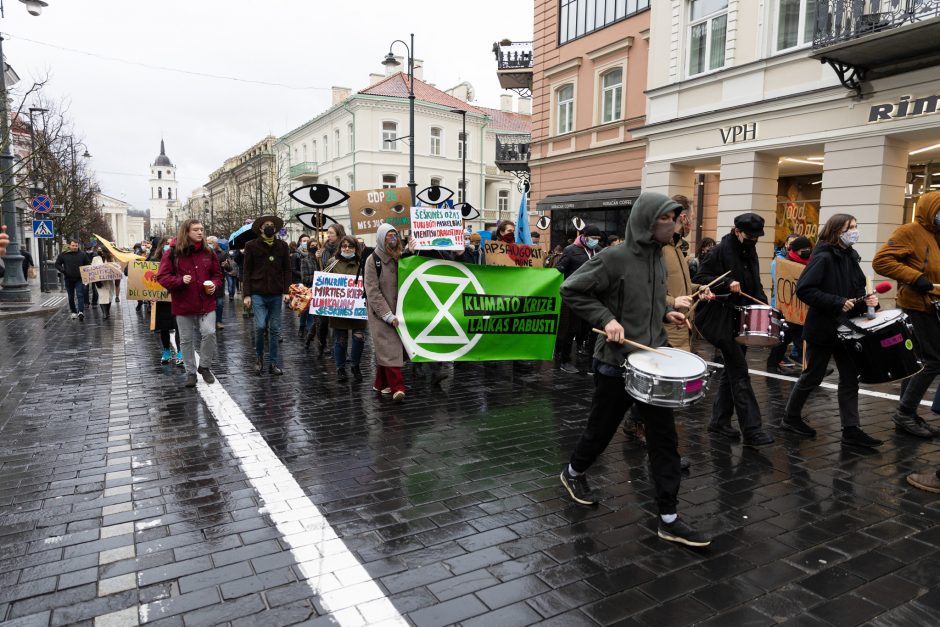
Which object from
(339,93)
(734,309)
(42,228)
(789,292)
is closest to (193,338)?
(734,309)

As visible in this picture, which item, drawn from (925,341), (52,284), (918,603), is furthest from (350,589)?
(52,284)

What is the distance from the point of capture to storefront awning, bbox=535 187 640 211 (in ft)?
63.5

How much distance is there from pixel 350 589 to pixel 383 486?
1.38 meters

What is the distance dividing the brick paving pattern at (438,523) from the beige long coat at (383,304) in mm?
595

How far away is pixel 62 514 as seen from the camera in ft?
13.4

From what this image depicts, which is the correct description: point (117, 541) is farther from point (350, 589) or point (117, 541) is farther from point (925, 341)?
point (925, 341)

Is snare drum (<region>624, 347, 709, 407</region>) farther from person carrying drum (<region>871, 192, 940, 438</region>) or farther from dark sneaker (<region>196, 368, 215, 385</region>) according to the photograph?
dark sneaker (<region>196, 368, 215, 385</region>)

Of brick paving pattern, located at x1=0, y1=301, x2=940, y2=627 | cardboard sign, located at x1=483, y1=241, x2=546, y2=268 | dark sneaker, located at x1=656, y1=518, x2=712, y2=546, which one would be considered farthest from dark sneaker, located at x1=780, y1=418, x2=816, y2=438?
cardboard sign, located at x1=483, y1=241, x2=546, y2=268

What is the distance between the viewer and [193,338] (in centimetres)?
794

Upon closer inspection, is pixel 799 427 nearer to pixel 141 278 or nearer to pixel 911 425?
pixel 911 425

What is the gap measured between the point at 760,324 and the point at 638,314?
6.53 feet

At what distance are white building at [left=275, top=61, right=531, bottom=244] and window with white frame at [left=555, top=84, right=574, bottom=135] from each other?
2199 centimetres

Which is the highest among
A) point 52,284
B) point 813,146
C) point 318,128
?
point 318,128

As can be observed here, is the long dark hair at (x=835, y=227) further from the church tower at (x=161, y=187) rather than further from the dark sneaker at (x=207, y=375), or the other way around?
the church tower at (x=161, y=187)
